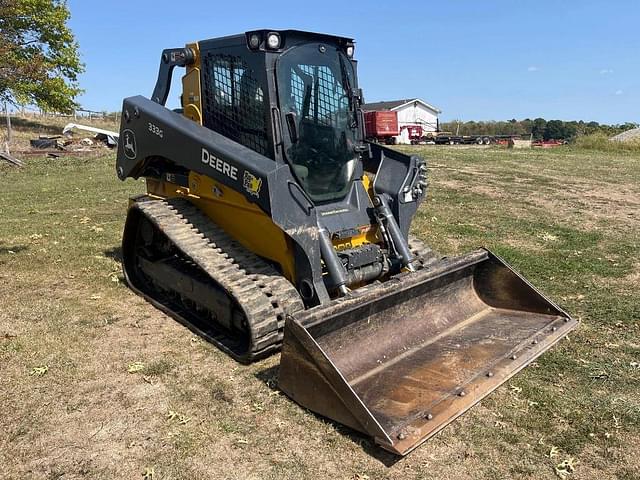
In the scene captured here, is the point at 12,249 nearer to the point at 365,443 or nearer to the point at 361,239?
the point at 361,239

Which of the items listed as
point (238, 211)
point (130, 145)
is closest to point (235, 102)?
point (238, 211)

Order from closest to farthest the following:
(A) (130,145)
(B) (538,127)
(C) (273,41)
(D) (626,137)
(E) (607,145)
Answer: (C) (273,41)
(A) (130,145)
(E) (607,145)
(D) (626,137)
(B) (538,127)

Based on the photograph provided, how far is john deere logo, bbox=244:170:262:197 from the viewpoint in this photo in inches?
181

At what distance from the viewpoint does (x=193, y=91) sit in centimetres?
569

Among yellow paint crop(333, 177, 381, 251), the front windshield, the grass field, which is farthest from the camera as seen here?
yellow paint crop(333, 177, 381, 251)

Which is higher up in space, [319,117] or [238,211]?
[319,117]

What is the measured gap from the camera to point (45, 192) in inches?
539

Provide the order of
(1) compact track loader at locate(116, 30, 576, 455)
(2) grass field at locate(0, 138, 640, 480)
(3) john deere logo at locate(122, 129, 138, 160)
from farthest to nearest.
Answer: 1. (3) john deere logo at locate(122, 129, 138, 160)
2. (1) compact track loader at locate(116, 30, 576, 455)
3. (2) grass field at locate(0, 138, 640, 480)

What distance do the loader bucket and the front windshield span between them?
4.08 ft

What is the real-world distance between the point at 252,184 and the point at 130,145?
7.11 ft

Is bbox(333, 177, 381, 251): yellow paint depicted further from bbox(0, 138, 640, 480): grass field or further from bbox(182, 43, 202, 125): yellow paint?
bbox(182, 43, 202, 125): yellow paint

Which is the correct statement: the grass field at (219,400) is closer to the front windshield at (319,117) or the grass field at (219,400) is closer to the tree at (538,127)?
the front windshield at (319,117)

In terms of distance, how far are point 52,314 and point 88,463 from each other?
8.74ft

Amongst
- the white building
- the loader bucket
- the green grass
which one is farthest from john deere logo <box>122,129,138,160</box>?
the white building
